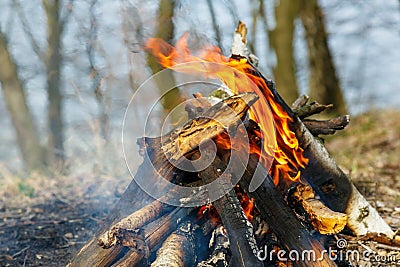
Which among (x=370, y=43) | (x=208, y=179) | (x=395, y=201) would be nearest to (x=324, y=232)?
(x=208, y=179)

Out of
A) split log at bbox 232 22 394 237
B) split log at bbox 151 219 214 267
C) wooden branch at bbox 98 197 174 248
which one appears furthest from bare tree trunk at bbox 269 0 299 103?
wooden branch at bbox 98 197 174 248

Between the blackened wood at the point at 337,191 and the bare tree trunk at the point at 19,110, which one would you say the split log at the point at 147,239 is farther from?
the bare tree trunk at the point at 19,110

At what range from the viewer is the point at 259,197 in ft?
8.04

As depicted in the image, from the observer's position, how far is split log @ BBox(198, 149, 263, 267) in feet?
7.39

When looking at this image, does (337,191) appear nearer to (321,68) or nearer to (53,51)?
(53,51)

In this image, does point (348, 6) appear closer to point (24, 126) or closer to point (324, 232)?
point (24, 126)

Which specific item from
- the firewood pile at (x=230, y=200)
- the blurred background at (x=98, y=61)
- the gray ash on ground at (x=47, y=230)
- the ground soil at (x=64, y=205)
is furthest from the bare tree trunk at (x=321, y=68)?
the firewood pile at (x=230, y=200)

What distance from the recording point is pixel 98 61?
743 cm

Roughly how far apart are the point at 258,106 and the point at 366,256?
1.14 meters

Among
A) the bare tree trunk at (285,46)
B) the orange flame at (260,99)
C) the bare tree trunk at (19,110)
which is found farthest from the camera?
the bare tree trunk at (285,46)

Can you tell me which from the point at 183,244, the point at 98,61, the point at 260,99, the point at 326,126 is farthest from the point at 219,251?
the point at 98,61

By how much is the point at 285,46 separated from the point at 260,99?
26.9 feet

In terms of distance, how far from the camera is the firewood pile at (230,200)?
2322 mm

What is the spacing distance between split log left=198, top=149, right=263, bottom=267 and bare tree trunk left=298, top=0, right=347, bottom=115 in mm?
8353
